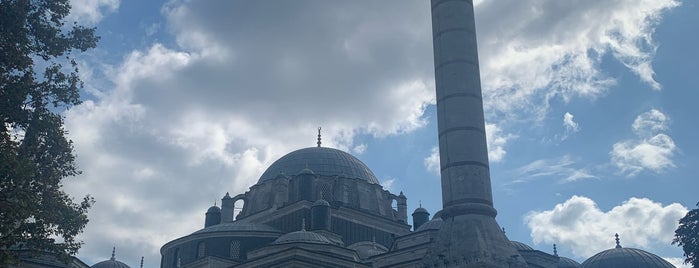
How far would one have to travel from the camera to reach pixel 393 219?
38094mm

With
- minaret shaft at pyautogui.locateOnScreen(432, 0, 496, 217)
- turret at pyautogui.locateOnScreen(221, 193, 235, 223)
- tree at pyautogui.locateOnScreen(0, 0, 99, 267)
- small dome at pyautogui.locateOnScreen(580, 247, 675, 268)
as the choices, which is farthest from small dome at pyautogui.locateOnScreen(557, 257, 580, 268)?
tree at pyautogui.locateOnScreen(0, 0, 99, 267)

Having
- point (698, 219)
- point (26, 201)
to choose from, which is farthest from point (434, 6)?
point (26, 201)

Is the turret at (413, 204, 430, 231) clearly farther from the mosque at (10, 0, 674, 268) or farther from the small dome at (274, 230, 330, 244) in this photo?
the small dome at (274, 230, 330, 244)

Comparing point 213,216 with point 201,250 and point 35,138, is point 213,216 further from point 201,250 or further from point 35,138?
point 35,138

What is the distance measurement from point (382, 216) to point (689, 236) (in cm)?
1545

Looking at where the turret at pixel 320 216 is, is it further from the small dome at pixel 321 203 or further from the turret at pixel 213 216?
the turret at pixel 213 216

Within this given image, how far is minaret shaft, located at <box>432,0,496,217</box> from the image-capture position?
22.9 meters

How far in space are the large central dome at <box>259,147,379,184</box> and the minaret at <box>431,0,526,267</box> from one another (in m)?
14.5

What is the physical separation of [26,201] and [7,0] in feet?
14.0

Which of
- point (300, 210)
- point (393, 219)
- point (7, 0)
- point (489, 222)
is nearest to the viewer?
point (7, 0)

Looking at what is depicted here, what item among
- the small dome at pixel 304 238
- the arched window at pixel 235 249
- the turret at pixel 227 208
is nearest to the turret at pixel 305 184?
the arched window at pixel 235 249

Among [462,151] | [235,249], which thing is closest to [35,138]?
[462,151]

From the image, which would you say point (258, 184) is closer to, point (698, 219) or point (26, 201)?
point (698, 219)

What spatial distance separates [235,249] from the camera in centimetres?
3325
